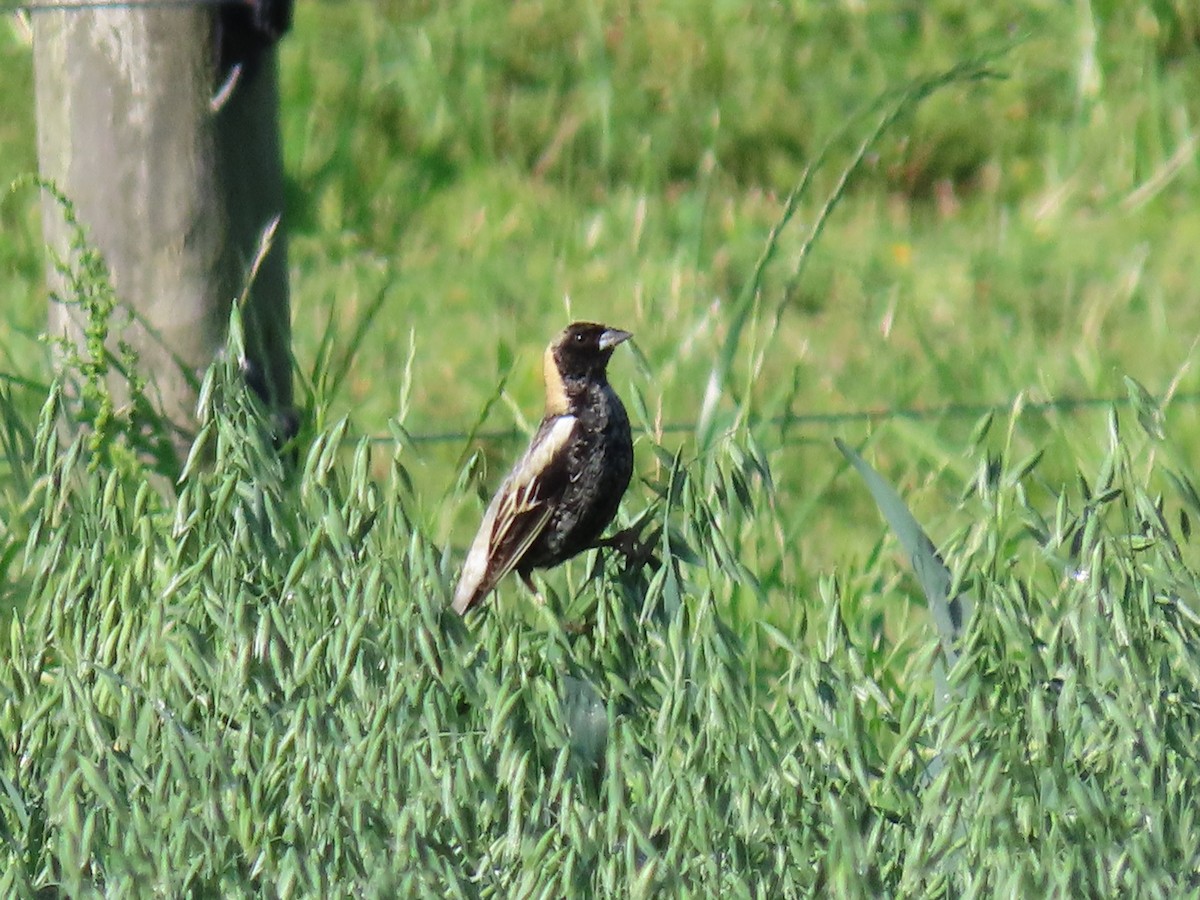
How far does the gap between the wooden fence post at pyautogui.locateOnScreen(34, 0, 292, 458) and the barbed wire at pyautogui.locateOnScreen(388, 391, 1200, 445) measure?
34 cm

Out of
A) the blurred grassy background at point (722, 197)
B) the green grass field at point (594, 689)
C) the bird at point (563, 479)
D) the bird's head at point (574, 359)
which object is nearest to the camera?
the green grass field at point (594, 689)

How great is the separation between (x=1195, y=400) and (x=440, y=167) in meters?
2.67

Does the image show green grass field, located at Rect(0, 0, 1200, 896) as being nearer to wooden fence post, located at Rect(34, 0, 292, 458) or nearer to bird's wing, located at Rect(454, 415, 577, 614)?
bird's wing, located at Rect(454, 415, 577, 614)

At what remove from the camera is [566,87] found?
662cm

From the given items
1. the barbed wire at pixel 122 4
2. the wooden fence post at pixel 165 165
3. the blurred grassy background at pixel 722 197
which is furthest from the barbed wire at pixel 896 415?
the barbed wire at pixel 122 4

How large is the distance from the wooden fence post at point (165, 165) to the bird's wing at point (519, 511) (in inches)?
16.5

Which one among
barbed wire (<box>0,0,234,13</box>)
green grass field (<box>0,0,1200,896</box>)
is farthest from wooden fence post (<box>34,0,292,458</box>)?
green grass field (<box>0,0,1200,896</box>)

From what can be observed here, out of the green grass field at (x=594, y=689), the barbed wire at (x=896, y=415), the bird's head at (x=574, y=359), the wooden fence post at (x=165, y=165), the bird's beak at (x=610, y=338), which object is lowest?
the green grass field at (x=594, y=689)

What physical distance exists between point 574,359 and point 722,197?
Answer: 334 centimetres

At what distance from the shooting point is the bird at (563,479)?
9.37ft

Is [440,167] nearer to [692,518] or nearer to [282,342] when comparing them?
[282,342]

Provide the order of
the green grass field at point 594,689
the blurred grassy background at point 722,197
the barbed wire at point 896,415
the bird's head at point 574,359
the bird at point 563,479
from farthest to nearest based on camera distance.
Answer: the blurred grassy background at point 722,197 < the barbed wire at point 896,415 < the bird's head at point 574,359 < the bird at point 563,479 < the green grass field at point 594,689

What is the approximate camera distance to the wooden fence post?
9.95 feet

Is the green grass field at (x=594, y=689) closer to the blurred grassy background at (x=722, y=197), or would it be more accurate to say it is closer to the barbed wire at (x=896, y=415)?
the barbed wire at (x=896, y=415)
